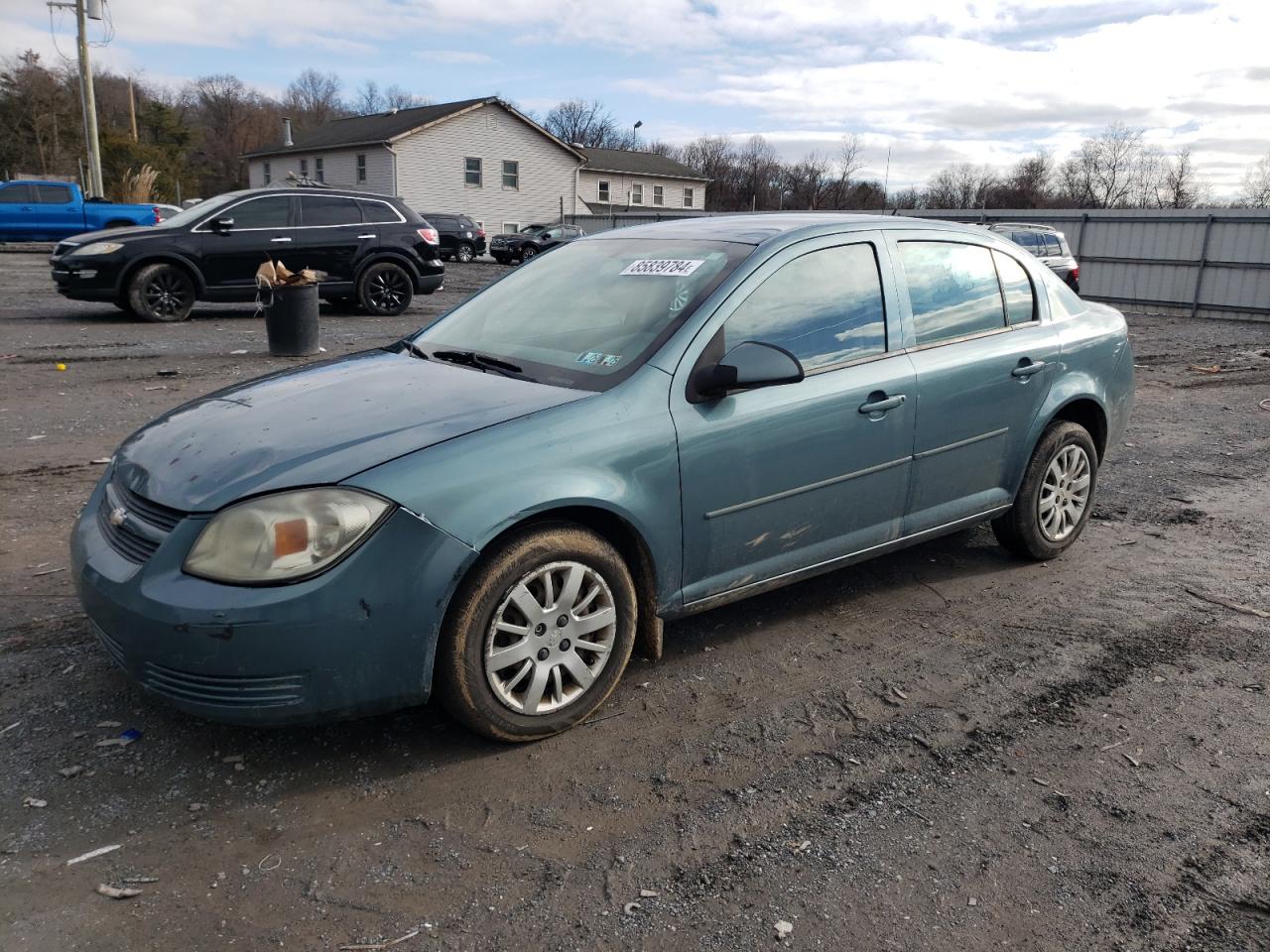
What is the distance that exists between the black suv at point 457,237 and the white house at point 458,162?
22.0 feet

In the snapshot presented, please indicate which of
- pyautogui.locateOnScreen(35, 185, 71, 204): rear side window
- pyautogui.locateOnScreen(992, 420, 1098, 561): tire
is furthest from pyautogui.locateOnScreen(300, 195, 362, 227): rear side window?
pyautogui.locateOnScreen(35, 185, 71, 204): rear side window

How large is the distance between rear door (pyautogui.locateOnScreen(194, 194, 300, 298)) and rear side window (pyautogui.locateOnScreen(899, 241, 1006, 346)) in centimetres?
1100

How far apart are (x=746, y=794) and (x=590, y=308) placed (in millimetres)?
1984

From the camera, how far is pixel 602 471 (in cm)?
314

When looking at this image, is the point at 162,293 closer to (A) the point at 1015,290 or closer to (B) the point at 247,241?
(B) the point at 247,241

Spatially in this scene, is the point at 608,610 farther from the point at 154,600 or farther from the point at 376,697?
the point at 154,600

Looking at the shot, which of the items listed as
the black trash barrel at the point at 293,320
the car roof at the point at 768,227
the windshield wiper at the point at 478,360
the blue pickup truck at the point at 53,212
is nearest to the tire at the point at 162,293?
the black trash barrel at the point at 293,320

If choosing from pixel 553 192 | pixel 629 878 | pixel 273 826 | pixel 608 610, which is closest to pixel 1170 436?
pixel 608 610

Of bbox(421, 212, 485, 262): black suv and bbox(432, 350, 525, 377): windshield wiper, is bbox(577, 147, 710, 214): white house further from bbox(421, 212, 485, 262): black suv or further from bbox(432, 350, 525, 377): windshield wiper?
bbox(432, 350, 525, 377): windshield wiper

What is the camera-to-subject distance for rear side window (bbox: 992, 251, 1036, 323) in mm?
4637

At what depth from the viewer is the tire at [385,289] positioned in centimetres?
1427

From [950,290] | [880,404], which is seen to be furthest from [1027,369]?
[880,404]

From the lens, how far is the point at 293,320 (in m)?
10.5

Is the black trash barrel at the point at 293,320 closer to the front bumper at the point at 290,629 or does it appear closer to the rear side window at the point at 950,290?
the rear side window at the point at 950,290
